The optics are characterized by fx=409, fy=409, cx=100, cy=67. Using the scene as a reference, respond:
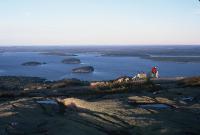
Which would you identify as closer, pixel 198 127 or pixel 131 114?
pixel 198 127

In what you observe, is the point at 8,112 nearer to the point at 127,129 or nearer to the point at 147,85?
the point at 127,129

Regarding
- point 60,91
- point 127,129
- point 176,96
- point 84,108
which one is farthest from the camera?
point 60,91

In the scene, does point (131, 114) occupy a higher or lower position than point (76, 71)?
higher

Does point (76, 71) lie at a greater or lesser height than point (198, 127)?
lesser

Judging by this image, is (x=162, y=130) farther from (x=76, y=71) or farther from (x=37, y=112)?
(x=76, y=71)

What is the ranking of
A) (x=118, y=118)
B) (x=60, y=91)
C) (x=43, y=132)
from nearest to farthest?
(x=43, y=132), (x=118, y=118), (x=60, y=91)

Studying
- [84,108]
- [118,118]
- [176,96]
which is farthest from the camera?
[176,96]

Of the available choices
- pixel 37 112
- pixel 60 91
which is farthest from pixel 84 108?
pixel 60 91

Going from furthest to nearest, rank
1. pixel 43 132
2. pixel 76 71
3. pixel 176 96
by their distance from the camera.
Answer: pixel 76 71 < pixel 176 96 < pixel 43 132

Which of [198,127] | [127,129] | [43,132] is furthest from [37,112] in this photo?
[198,127]

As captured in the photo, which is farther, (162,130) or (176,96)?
(176,96)
